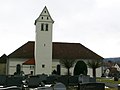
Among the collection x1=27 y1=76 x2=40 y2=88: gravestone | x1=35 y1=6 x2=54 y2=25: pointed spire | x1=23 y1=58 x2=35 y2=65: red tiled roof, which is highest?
x1=35 y1=6 x2=54 y2=25: pointed spire

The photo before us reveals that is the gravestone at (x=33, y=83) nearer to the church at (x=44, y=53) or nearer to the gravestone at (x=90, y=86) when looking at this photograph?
the gravestone at (x=90, y=86)

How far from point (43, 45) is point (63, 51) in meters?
8.69

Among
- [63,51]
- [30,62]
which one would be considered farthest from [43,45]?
[63,51]

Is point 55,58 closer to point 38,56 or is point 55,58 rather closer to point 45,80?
point 38,56

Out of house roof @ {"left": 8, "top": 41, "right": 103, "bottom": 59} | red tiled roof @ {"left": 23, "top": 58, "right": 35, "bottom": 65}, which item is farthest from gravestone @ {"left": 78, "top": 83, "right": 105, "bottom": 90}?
house roof @ {"left": 8, "top": 41, "right": 103, "bottom": 59}

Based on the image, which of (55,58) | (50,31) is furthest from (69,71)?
(50,31)

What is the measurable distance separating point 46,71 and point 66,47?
1110 cm

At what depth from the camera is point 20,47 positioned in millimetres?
71000

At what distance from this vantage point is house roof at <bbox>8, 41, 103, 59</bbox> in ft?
225

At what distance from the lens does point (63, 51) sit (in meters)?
70.8

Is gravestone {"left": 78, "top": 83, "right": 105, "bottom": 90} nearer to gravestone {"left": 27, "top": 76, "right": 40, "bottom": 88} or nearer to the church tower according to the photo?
gravestone {"left": 27, "top": 76, "right": 40, "bottom": 88}

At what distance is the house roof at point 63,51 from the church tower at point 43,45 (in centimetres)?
489

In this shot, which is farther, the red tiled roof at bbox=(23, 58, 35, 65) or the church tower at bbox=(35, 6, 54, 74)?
the red tiled roof at bbox=(23, 58, 35, 65)

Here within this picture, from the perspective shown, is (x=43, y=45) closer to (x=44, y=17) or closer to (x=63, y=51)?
(x=44, y=17)
